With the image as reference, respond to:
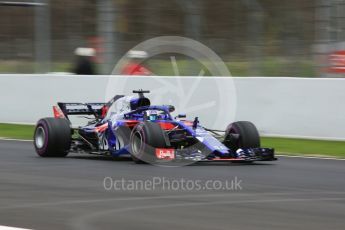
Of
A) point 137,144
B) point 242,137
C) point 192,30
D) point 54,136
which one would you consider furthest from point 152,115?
point 192,30

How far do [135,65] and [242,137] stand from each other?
7.99m

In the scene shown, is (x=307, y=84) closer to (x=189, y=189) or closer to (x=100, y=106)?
(x=100, y=106)

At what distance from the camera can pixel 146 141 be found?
1088 cm

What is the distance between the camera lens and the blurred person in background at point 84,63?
20.1 metres

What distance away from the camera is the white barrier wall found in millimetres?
15305

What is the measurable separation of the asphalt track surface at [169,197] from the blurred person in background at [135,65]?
674 centimetres

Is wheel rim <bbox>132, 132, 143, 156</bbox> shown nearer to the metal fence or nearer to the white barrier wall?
the white barrier wall

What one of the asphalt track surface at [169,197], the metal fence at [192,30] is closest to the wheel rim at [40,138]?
Result: the asphalt track surface at [169,197]

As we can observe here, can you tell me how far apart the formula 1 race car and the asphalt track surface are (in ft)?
0.67

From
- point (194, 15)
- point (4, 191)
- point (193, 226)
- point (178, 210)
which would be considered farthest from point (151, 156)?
point (194, 15)

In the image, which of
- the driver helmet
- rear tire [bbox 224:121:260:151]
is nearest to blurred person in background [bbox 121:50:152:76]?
the driver helmet

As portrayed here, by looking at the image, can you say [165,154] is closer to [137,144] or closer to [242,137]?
[137,144]

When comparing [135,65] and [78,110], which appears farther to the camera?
[135,65]

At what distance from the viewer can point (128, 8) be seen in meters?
21.0
